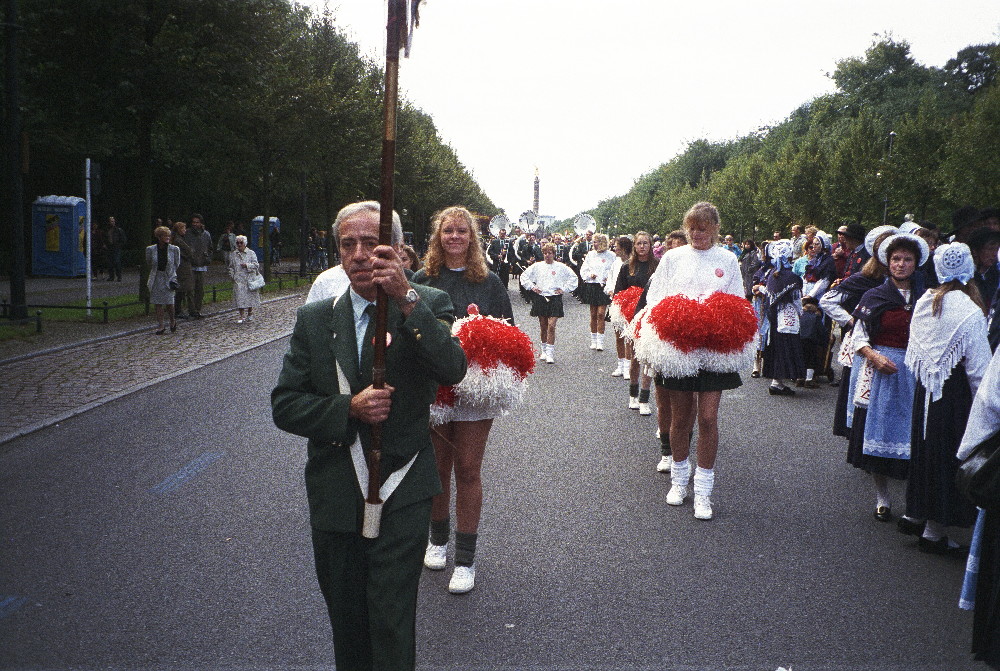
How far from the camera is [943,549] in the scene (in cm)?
547

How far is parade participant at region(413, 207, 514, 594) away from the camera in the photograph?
4.78 meters

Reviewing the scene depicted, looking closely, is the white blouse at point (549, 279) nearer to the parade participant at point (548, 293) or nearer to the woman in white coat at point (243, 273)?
the parade participant at point (548, 293)

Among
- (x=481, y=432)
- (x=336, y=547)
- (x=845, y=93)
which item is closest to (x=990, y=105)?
(x=481, y=432)

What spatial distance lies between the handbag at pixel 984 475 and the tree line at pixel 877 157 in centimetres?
1830

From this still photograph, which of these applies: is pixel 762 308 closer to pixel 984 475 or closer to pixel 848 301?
pixel 848 301

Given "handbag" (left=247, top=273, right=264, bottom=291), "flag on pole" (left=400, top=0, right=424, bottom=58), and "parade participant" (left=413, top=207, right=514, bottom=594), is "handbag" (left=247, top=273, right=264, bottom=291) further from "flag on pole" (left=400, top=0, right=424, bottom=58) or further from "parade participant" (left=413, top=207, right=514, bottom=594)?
"flag on pole" (left=400, top=0, right=424, bottom=58)

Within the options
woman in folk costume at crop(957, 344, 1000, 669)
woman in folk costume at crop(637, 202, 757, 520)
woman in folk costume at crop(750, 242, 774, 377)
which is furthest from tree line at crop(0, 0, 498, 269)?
woman in folk costume at crop(957, 344, 1000, 669)

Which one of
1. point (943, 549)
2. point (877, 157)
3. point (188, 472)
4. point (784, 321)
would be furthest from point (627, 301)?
point (877, 157)

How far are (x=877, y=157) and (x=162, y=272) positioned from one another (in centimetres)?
3758

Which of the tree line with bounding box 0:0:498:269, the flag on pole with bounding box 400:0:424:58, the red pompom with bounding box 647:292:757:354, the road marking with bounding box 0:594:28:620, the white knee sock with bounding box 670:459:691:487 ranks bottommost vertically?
the road marking with bounding box 0:594:28:620

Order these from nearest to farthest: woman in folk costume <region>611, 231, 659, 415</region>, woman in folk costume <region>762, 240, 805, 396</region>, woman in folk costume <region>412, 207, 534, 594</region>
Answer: woman in folk costume <region>412, 207, 534, 594</region> < woman in folk costume <region>611, 231, 659, 415</region> < woman in folk costume <region>762, 240, 805, 396</region>

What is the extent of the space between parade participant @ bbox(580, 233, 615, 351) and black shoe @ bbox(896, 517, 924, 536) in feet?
29.5

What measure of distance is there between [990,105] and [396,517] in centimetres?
3238

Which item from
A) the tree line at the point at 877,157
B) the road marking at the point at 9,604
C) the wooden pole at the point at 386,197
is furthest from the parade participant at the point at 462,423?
the tree line at the point at 877,157
